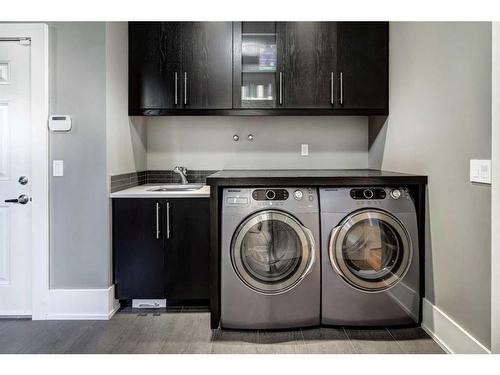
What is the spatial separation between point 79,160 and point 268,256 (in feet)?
4.88

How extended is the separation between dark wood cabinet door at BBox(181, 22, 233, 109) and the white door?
3.76 ft

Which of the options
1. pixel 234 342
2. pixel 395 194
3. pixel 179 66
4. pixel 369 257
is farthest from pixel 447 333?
pixel 179 66

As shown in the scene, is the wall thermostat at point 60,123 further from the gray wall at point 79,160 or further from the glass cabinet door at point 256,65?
the glass cabinet door at point 256,65

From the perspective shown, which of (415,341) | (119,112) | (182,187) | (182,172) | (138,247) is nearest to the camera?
(415,341)

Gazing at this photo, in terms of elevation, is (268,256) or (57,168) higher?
(57,168)

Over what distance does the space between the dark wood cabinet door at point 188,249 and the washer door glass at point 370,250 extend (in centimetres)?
96

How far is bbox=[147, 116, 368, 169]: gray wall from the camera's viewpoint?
11.6ft

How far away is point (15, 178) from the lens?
2.77m

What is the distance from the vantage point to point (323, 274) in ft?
8.30

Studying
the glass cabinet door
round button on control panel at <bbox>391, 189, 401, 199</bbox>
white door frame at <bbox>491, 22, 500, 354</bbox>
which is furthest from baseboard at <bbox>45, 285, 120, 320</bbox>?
white door frame at <bbox>491, 22, 500, 354</bbox>

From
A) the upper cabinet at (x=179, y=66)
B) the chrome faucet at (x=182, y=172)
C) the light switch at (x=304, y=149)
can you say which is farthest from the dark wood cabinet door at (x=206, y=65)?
the light switch at (x=304, y=149)

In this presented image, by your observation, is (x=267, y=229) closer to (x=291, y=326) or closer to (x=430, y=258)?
(x=291, y=326)

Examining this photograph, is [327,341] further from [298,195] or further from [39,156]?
[39,156]
